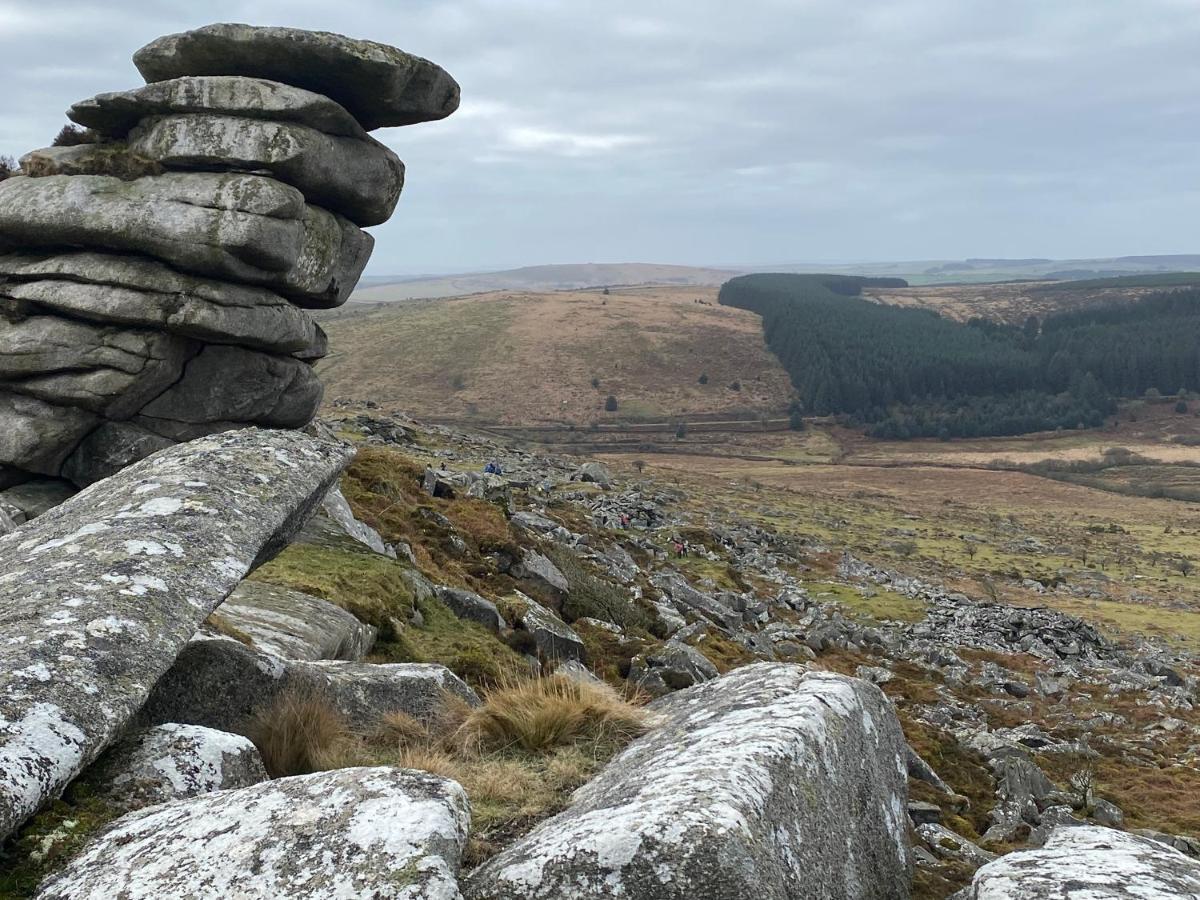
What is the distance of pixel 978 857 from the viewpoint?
10.1m

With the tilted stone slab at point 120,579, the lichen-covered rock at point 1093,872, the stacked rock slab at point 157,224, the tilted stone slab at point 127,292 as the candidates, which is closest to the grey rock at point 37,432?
the stacked rock slab at point 157,224

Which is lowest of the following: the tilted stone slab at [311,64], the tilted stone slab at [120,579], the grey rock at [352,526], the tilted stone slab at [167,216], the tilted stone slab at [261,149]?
the grey rock at [352,526]

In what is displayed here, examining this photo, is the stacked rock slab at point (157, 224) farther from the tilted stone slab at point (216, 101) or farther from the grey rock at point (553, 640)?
the grey rock at point (553, 640)

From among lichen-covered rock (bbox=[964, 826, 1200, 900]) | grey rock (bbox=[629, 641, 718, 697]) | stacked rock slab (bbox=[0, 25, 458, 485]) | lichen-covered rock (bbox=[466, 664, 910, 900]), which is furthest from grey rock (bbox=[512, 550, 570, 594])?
lichen-covered rock (bbox=[964, 826, 1200, 900])

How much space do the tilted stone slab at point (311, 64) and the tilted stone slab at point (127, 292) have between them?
5079 millimetres

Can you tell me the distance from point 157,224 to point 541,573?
1289 cm

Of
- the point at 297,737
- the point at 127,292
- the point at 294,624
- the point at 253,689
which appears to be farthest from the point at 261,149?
the point at 297,737

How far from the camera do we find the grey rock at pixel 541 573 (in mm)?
24594

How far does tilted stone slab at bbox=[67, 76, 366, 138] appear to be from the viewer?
2223cm

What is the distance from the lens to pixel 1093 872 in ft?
15.7

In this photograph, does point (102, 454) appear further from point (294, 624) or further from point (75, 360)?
point (294, 624)

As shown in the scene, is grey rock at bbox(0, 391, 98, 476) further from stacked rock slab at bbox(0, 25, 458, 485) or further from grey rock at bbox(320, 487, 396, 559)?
grey rock at bbox(320, 487, 396, 559)

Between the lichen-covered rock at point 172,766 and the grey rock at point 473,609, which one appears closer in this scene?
the lichen-covered rock at point 172,766

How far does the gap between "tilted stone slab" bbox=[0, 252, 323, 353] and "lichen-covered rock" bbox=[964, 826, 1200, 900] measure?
2212 centimetres
